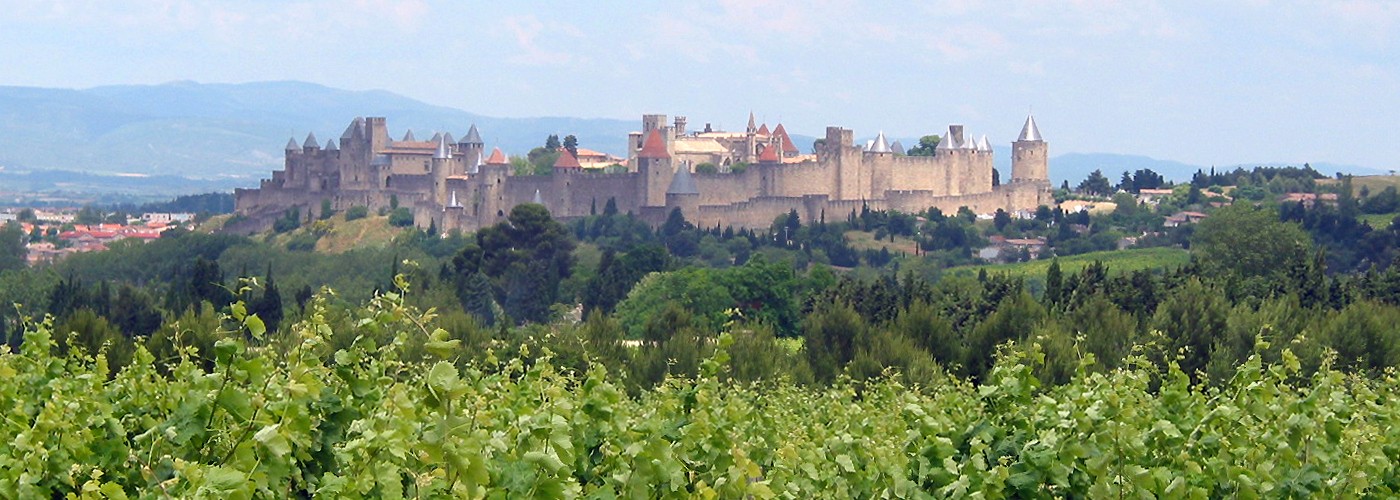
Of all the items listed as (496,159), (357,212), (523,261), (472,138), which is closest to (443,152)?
(472,138)

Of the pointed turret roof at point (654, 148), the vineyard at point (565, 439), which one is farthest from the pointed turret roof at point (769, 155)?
the vineyard at point (565, 439)

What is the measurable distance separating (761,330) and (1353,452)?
27.1 meters

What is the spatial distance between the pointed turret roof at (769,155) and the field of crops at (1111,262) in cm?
1363

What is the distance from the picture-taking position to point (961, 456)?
1557 cm

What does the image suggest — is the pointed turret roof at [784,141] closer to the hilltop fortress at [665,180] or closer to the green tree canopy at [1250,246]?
the hilltop fortress at [665,180]

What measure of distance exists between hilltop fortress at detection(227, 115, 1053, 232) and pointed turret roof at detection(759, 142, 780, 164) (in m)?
0.09

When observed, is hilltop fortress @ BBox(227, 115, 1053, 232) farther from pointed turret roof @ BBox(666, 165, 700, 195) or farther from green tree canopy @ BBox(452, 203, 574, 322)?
green tree canopy @ BBox(452, 203, 574, 322)

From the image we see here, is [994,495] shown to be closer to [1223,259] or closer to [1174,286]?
[1174,286]

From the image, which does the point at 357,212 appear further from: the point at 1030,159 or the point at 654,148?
the point at 1030,159

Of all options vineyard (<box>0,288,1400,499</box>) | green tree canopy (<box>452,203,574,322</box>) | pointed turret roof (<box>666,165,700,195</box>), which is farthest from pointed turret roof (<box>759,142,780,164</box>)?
vineyard (<box>0,288,1400,499</box>)

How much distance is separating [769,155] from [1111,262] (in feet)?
65.3

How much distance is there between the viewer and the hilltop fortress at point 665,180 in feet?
306

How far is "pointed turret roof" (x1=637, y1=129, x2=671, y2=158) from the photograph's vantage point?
305 ft

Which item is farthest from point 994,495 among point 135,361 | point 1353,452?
point 135,361
